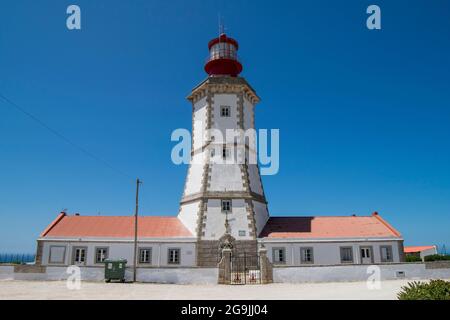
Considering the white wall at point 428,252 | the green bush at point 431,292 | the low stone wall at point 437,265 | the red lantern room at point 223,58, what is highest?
the red lantern room at point 223,58

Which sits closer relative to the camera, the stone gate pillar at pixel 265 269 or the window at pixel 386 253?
the stone gate pillar at pixel 265 269

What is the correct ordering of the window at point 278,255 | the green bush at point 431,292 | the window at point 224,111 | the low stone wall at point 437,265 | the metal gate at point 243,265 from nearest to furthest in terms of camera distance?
the green bush at point 431,292 → the low stone wall at point 437,265 → the metal gate at point 243,265 → the window at point 278,255 → the window at point 224,111

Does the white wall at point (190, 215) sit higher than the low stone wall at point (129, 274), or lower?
higher

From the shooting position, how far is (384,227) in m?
27.7

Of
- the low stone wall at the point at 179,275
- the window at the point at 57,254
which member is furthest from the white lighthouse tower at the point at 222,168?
the window at the point at 57,254

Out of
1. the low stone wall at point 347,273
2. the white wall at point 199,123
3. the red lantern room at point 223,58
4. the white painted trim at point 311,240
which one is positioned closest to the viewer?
the low stone wall at point 347,273

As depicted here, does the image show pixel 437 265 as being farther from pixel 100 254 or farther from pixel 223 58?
pixel 100 254

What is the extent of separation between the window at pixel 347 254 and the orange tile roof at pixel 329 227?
0.96 m

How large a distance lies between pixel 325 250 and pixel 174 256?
11.2 m

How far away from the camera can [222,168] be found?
26.8 m

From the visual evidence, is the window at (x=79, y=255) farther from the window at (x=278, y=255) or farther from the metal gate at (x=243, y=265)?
the window at (x=278, y=255)

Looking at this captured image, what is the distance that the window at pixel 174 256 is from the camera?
82.9 feet

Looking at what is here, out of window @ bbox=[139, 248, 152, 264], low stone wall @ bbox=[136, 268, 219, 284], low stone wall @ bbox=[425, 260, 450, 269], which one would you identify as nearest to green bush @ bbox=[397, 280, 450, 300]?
low stone wall @ bbox=[136, 268, 219, 284]

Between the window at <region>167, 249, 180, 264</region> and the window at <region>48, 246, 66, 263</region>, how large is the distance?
308 inches
